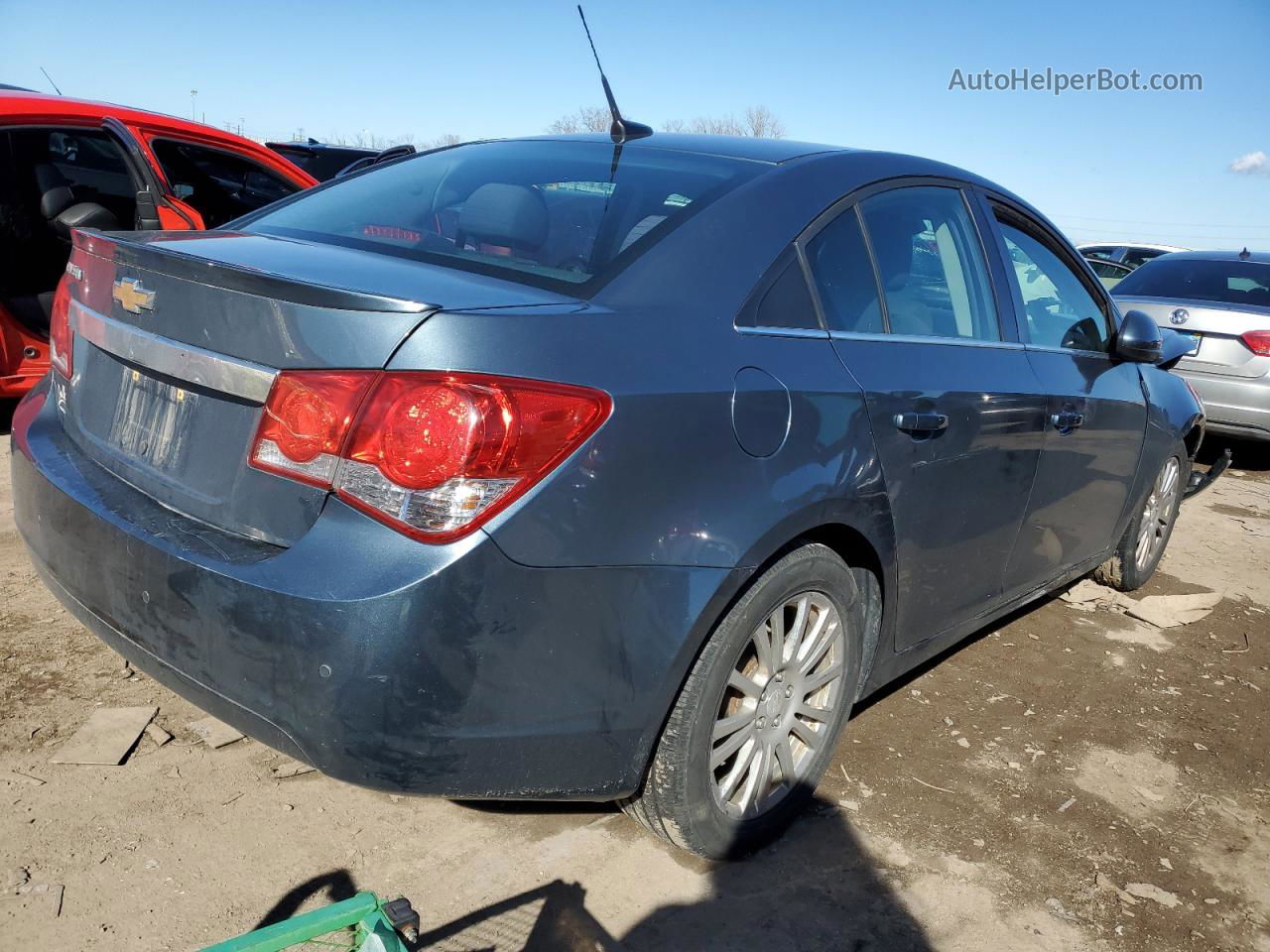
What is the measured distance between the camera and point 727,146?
293 centimetres

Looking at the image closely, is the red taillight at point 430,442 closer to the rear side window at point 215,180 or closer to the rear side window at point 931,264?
the rear side window at point 931,264

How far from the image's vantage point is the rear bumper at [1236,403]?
731cm

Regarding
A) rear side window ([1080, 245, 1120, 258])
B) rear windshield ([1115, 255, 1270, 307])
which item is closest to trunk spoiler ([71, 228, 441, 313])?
rear windshield ([1115, 255, 1270, 307])

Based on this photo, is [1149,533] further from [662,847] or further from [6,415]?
[6,415]

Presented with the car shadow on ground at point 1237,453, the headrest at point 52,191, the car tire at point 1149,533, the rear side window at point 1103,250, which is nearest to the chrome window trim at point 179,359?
the headrest at point 52,191

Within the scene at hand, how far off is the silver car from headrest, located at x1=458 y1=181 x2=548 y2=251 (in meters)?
6.07

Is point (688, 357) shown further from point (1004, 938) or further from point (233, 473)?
→ point (1004, 938)

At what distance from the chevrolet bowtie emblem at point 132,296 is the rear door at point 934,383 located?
4.71 ft

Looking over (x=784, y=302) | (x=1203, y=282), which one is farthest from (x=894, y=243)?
(x=1203, y=282)

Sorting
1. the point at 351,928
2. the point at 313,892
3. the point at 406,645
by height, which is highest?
the point at 406,645

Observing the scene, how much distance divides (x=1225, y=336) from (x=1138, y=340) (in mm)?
4334

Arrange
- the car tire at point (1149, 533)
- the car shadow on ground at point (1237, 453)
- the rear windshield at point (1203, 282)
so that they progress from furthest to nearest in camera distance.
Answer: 1. the car shadow on ground at point (1237, 453)
2. the rear windshield at point (1203, 282)
3. the car tire at point (1149, 533)

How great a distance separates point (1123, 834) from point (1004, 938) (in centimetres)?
68

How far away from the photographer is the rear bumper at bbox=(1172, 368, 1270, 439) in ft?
24.0
